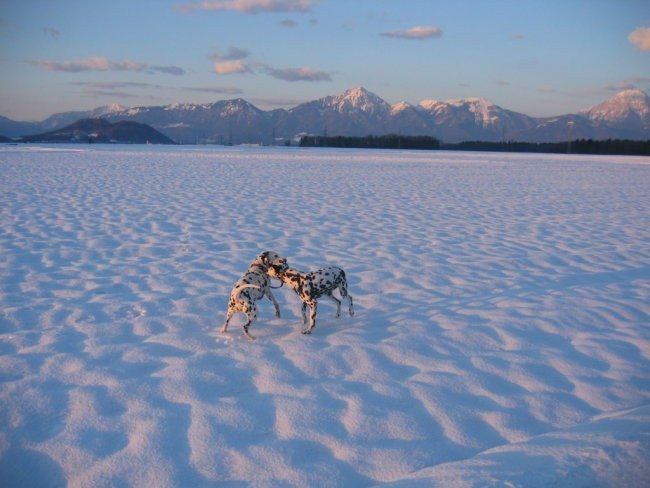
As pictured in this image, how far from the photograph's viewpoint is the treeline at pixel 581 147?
68125 millimetres

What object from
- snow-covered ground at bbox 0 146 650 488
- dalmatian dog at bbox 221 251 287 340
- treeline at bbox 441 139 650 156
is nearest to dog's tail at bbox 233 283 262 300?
dalmatian dog at bbox 221 251 287 340

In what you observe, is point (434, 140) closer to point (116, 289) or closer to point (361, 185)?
point (361, 185)

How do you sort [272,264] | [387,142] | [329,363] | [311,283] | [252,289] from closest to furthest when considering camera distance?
[329,363], [252,289], [311,283], [272,264], [387,142]

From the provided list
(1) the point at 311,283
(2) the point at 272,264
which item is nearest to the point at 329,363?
(1) the point at 311,283

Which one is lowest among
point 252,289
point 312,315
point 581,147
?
point 312,315

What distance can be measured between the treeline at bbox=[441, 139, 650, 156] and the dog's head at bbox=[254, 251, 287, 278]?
76250mm

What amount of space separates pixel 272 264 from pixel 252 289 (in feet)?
1.36

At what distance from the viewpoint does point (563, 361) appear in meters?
4.57

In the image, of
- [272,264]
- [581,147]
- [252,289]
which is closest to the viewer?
[252,289]

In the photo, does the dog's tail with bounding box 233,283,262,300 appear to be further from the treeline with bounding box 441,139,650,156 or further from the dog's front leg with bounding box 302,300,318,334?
the treeline with bounding box 441,139,650,156

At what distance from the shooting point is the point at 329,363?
4461 mm

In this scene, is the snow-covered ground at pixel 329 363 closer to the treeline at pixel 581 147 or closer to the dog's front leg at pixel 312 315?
the dog's front leg at pixel 312 315

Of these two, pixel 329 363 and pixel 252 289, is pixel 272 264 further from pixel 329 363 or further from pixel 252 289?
pixel 329 363

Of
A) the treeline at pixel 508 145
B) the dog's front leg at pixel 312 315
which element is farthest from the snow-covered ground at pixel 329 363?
the treeline at pixel 508 145
